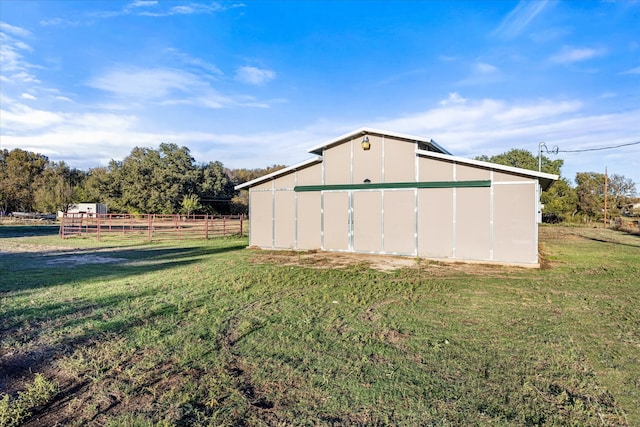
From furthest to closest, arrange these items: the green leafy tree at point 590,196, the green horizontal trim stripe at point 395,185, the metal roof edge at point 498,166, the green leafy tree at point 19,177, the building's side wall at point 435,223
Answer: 1. the green leafy tree at point 19,177
2. the green leafy tree at point 590,196
3. the building's side wall at point 435,223
4. the green horizontal trim stripe at point 395,185
5. the metal roof edge at point 498,166

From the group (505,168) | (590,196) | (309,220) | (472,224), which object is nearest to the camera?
(505,168)

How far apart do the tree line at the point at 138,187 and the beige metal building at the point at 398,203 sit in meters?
25.3

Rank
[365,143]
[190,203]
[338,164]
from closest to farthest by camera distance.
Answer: [365,143], [338,164], [190,203]

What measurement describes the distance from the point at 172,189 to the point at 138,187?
3.89 m

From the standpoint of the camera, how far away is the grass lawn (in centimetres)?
277

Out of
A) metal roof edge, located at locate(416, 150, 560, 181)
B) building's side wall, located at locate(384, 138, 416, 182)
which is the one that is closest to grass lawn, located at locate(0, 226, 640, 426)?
metal roof edge, located at locate(416, 150, 560, 181)

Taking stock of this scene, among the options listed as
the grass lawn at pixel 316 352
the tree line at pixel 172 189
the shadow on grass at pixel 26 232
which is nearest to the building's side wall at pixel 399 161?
the grass lawn at pixel 316 352

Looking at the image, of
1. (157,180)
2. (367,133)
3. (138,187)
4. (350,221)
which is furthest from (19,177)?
(367,133)

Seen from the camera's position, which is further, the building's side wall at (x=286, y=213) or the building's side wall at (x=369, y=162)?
the building's side wall at (x=286, y=213)

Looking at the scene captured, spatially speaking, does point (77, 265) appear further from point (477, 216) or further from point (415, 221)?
point (477, 216)

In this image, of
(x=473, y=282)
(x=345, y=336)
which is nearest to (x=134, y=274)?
(x=345, y=336)

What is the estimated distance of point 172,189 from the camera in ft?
132

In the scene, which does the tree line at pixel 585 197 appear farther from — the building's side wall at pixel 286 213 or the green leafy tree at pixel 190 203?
the green leafy tree at pixel 190 203

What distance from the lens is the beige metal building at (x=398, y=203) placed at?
1069cm
